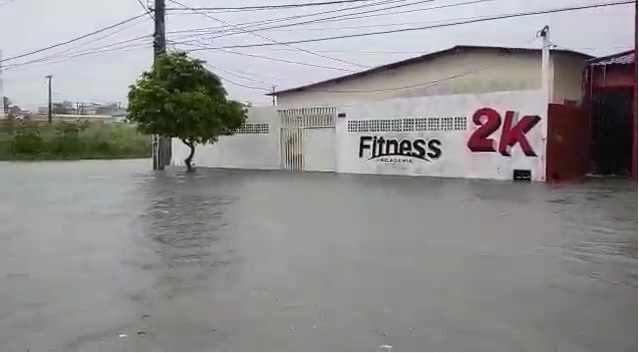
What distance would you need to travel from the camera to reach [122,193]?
59.4 feet

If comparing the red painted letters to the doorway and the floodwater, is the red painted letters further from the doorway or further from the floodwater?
the floodwater

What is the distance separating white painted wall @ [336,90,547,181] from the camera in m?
21.1

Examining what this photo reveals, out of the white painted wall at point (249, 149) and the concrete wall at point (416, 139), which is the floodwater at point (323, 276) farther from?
the white painted wall at point (249, 149)

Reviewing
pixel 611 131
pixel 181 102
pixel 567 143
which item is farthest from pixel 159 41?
pixel 611 131

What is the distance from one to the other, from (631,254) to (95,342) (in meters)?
6.00

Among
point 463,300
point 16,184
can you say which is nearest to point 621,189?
point 463,300

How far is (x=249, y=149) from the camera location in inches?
1222

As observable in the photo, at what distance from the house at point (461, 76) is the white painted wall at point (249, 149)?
6.11 meters

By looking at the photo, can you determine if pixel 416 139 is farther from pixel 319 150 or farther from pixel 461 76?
pixel 461 76

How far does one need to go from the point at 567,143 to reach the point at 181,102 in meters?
12.9

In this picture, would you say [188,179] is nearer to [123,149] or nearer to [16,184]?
[16,184]

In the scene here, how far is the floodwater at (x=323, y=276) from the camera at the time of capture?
513 cm

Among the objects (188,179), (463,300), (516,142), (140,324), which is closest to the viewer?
(140,324)

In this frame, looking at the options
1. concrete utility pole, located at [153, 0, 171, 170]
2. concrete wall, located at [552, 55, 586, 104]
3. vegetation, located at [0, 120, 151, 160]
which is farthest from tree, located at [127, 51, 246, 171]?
vegetation, located at [0, 120, 151, 160]
